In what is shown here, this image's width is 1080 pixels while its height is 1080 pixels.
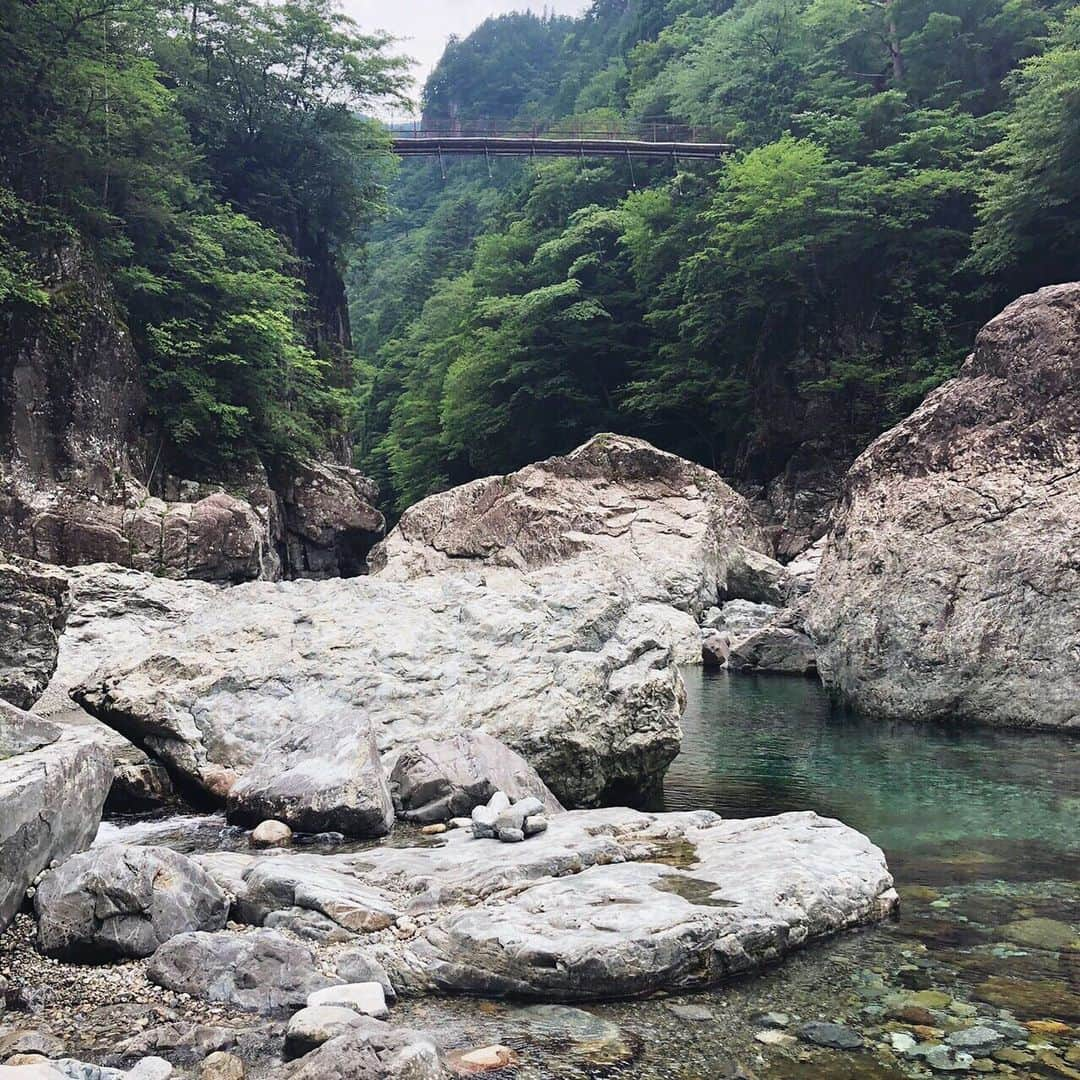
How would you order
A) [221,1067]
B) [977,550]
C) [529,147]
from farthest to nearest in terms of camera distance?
[529,147] < [977,550] < [221,1067]

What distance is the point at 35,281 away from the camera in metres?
21.5

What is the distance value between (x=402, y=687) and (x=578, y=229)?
3335 cm

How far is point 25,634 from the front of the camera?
21.6ft

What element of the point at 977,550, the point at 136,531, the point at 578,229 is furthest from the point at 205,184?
the point at 977,550

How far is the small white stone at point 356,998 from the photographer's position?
145 inches

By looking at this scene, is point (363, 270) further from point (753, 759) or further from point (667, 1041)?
point (667, 1041)

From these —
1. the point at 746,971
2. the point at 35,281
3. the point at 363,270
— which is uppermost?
the point at 363,270

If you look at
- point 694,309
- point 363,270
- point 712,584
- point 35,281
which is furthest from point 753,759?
point 363,270

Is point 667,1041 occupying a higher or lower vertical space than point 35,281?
A: lower

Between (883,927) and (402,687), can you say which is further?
(402,687)

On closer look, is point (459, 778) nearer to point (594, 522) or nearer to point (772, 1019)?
point (772, 1019)

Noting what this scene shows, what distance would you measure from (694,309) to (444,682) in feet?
91.4

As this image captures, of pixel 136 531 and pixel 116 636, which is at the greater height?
pixel 116 636

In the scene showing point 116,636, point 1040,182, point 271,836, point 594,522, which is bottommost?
point 594,522
